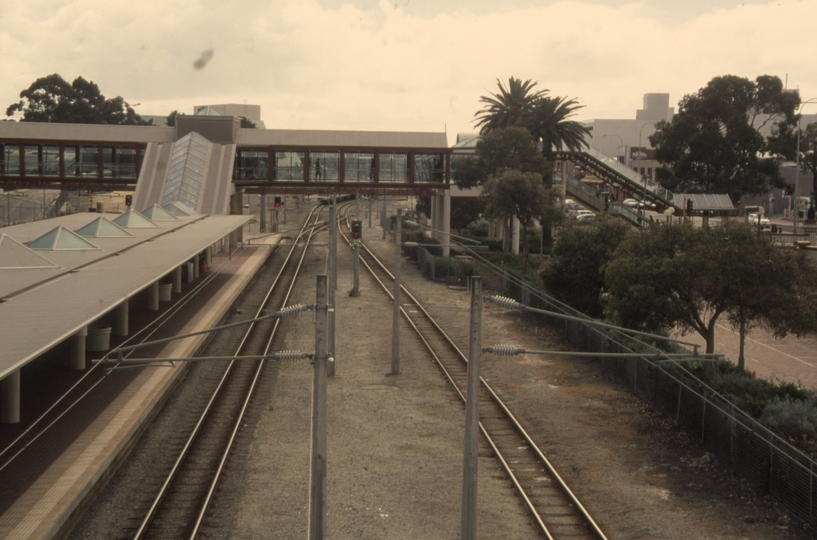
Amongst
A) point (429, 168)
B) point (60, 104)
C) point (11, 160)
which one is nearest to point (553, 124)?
point (429, 168)

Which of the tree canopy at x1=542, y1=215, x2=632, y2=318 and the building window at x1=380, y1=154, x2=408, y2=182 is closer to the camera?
the tree canopy at x1=542, y1=215, x2=632, y2=318

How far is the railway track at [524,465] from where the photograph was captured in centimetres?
1617

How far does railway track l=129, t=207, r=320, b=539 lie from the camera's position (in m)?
15.6

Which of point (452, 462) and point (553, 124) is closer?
point (452, 462)

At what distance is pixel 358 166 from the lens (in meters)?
65.5

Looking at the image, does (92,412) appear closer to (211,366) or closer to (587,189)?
(211,366)

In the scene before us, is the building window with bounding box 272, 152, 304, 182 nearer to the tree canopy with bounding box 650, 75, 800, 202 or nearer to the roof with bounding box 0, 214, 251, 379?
the roof with bounding box 0, 214, 251, 379

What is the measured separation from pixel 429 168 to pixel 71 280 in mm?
42697

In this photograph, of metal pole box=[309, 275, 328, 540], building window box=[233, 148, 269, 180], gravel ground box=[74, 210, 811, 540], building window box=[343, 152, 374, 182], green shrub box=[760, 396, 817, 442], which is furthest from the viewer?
building window box=[233, 148, 269, 180]

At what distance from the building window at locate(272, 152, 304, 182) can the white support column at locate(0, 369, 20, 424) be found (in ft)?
156

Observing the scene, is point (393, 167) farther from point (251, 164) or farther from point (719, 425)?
point (719, 425)

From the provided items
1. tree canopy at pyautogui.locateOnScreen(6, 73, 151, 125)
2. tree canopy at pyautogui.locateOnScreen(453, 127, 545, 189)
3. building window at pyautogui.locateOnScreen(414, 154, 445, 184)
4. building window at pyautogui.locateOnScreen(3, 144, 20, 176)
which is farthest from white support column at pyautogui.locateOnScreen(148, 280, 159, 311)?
tree canopy at pyautogui.locateOnScreen(6, 73, 151, 125)

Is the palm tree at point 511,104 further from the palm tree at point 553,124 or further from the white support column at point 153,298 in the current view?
the white support column at point 153,298

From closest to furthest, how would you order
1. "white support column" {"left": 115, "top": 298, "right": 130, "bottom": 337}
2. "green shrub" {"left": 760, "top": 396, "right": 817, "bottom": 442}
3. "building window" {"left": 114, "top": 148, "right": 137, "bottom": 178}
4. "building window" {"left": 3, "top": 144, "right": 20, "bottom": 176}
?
"green shrub" {"left": 760, "top": 396, "right": 817, "bottom": 442} < "white support column" {"left": 115, "top": 298, "right": 130, "bottom": 337} < "building window" {"left": 3, "top": 144, "right": 20, "bottom": 176} < "building window" {"left": 114, "top": 148, "right": 137, "bottom": 178}
